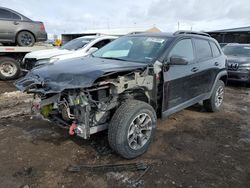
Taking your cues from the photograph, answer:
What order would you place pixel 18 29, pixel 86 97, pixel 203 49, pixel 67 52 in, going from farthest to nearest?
pixel 18 29 < pixel 67 52 < pixel 203 49 < pixel 86 97

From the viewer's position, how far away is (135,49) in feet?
13.9

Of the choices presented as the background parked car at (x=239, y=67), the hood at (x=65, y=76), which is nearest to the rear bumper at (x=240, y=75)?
the background parked car at (x=239, y=67)

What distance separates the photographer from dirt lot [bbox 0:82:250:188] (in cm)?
296

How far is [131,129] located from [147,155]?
0.55m

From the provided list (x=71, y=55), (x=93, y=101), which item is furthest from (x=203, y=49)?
(x=71, y=55)

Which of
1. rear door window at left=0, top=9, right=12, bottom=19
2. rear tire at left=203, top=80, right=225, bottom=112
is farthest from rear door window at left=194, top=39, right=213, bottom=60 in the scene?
rear door window at left=0, top=9, right=12, bottom=19

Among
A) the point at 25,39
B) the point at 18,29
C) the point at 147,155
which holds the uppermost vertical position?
the point at 18,29

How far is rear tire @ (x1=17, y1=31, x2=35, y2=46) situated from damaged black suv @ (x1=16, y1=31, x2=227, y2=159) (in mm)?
6226

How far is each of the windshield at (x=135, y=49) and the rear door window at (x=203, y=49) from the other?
98 centimetres

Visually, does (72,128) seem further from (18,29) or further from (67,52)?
(18,29)

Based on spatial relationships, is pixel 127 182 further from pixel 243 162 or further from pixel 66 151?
pixel 243 162

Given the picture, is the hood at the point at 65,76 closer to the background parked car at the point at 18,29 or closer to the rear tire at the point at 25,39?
the background parked car at the point at 18,29

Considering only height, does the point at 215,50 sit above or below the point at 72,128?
above

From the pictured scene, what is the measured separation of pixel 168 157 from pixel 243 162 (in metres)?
1.07
